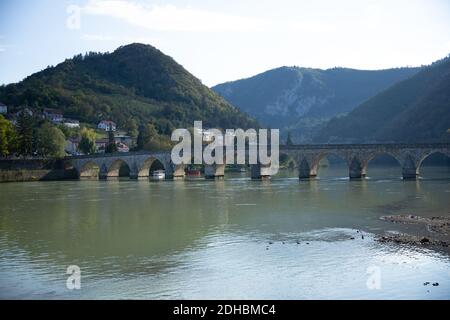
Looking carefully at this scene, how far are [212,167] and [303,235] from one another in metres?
49.2

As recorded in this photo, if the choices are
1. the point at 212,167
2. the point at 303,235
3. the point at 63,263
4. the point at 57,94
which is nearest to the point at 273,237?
the point at 303,235

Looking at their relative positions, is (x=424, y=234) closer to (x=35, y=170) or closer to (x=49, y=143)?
(x=35, y=170)

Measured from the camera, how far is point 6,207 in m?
38.3

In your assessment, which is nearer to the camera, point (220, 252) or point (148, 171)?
point (220, 252)

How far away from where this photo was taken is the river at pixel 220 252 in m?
15.7

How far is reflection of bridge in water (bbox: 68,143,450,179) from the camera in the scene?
6059 centimetres

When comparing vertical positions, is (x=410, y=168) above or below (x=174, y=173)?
above

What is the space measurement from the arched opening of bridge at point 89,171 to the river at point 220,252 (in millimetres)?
45201

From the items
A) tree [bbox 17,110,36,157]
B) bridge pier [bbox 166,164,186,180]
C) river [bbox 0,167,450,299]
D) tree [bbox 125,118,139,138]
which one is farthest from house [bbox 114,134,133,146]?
river [bbox 0,167,450,299]

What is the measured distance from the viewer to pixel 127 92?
524ft

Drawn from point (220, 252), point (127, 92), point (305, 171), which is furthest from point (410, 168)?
point (127, 92)

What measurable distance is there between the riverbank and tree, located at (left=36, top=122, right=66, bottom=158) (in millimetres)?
2212

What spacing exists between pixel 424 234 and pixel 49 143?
6821 cm

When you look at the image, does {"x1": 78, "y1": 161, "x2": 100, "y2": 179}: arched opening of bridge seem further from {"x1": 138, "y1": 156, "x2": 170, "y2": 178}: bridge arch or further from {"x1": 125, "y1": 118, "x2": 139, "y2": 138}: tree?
{"x1": 125, "y1": 118, "x2": 139, "y2": 138}: tree
